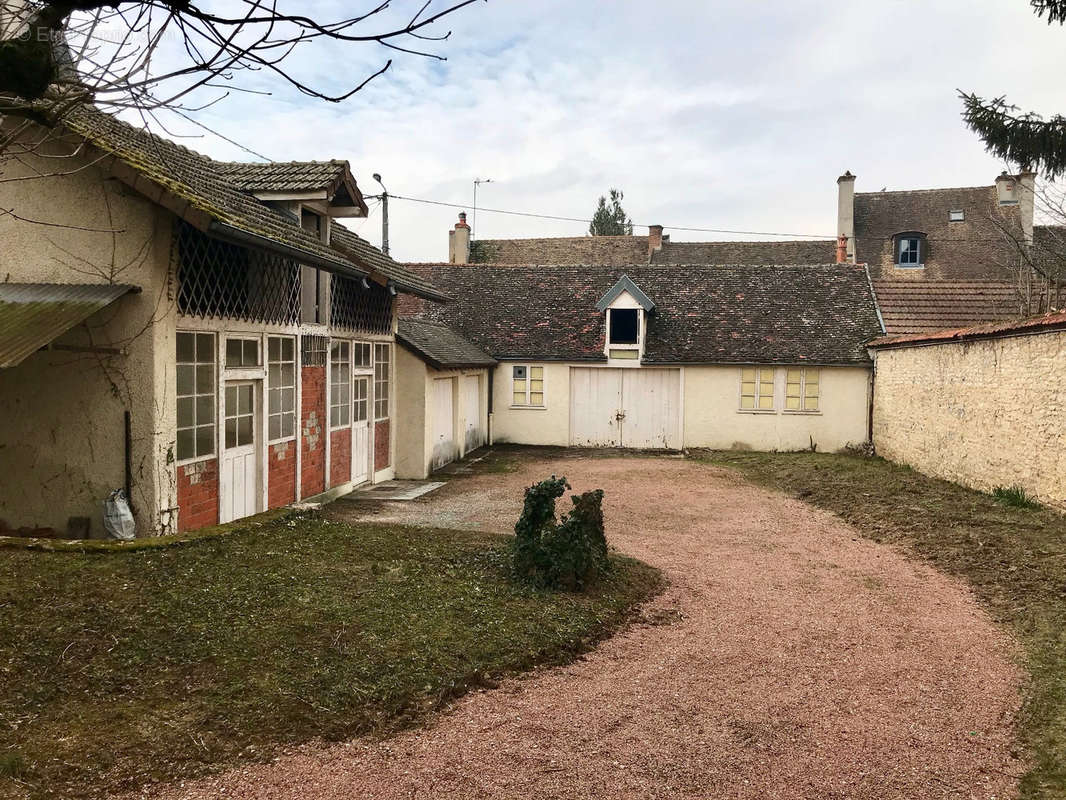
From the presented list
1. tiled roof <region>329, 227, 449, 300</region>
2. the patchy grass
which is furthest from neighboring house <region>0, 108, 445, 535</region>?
the patchy grass

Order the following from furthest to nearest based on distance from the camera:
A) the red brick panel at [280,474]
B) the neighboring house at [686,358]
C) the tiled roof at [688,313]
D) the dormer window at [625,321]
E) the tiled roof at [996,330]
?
the dormer window at [625,321] < the tiled roof at [688,313] < the neighboring house at [686,358] < the tiled roof at [996,330] < the red brick panel at [280,474]

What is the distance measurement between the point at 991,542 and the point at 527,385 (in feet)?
45.1

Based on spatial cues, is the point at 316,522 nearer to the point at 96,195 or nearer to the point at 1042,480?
the point at 96,195

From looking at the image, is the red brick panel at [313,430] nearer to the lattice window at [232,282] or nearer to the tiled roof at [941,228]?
the lattice window at [232,282]

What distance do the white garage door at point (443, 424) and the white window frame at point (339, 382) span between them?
11.6ft

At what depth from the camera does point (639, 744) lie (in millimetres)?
4672

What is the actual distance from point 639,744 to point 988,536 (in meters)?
7.65

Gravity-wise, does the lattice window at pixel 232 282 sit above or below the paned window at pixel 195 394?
above

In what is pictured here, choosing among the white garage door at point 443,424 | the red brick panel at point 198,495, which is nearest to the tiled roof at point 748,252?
the white garage door at point 443,424

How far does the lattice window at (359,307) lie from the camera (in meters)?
12.9

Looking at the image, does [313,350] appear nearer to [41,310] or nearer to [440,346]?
[41,310]

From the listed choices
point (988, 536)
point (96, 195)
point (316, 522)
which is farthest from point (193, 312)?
point (988, 536)

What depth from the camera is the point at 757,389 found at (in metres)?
21.0

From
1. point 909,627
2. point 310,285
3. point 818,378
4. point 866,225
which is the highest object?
point 866,225
